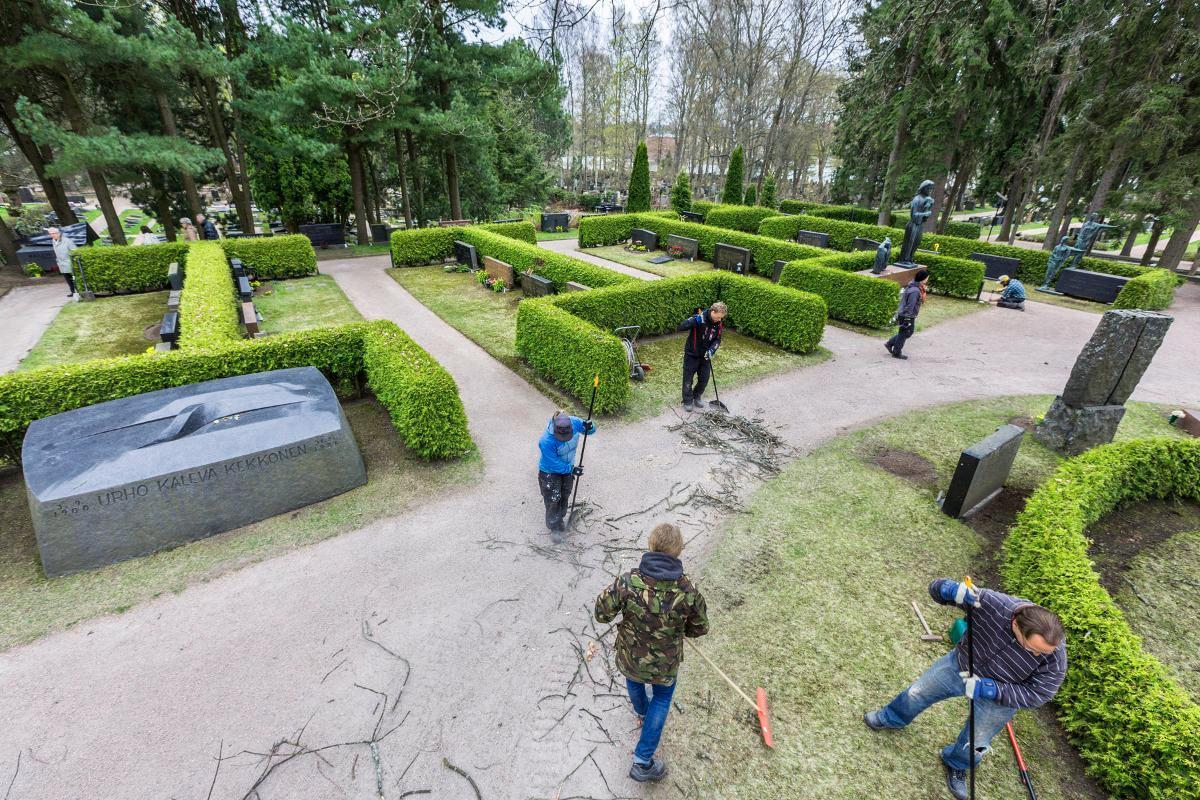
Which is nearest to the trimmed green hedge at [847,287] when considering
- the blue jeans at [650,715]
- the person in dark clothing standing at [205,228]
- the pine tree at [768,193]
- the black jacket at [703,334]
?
the black jacket at [703,334]

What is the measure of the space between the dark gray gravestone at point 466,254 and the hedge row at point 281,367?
33.6ft

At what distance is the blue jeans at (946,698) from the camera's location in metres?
3.38

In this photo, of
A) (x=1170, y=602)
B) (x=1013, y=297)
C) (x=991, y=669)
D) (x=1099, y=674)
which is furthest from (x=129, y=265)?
(x=1013, y=297)

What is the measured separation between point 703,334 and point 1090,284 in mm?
16704

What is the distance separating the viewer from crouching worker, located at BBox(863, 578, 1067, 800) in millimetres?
3018

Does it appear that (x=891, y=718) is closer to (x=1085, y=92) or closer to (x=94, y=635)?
(x=94, y=635)

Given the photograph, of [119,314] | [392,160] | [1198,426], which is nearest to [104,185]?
[119,314]

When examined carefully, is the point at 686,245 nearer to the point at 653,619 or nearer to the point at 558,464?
the point at 558,464

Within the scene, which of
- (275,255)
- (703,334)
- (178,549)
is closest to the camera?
(178,549)

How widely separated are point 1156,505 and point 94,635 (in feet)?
40.4

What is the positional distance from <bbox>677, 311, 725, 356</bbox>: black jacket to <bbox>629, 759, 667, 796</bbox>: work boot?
20.5ft

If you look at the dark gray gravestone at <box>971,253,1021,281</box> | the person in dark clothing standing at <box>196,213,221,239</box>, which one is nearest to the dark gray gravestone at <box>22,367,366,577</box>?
the person in dark clothing standing at <box>196,213,221,239</box>

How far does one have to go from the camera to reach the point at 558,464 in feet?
18.2

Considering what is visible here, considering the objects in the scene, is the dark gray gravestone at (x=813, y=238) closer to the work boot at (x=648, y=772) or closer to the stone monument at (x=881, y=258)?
the stone monument at (x=881, y=258)
